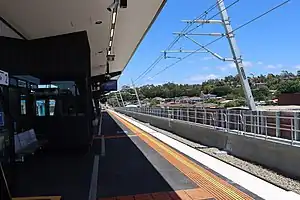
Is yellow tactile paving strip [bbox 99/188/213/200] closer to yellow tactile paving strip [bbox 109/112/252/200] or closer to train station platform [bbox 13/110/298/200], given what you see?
train station platform [bbox 13/110/298/200]

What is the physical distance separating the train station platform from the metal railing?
4.61 feet

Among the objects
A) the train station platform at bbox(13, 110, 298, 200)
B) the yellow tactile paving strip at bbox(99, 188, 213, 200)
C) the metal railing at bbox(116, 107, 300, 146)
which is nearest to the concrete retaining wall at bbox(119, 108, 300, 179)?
the metal railing at bbox(116, 107, 300, 146)

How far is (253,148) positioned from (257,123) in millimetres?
773

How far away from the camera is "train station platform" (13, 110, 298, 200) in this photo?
6496mm

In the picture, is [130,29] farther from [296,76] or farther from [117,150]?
[296,76]

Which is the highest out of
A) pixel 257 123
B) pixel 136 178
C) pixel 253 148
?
pixel 257 123

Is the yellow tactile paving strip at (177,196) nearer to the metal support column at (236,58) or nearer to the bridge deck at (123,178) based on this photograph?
the bridge deck at (123,178)

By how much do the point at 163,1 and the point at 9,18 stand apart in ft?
13.0

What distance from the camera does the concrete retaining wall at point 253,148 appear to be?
26.9 feet

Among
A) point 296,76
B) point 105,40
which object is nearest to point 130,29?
point 105,40

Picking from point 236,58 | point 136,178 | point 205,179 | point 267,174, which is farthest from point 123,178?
point 236,58

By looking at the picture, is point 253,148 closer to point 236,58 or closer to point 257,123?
point 257,123

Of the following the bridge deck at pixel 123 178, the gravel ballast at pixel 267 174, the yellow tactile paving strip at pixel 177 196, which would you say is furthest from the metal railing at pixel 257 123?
the yellow tactile paving strip at pixel 177 196

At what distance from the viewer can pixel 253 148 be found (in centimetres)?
1026
